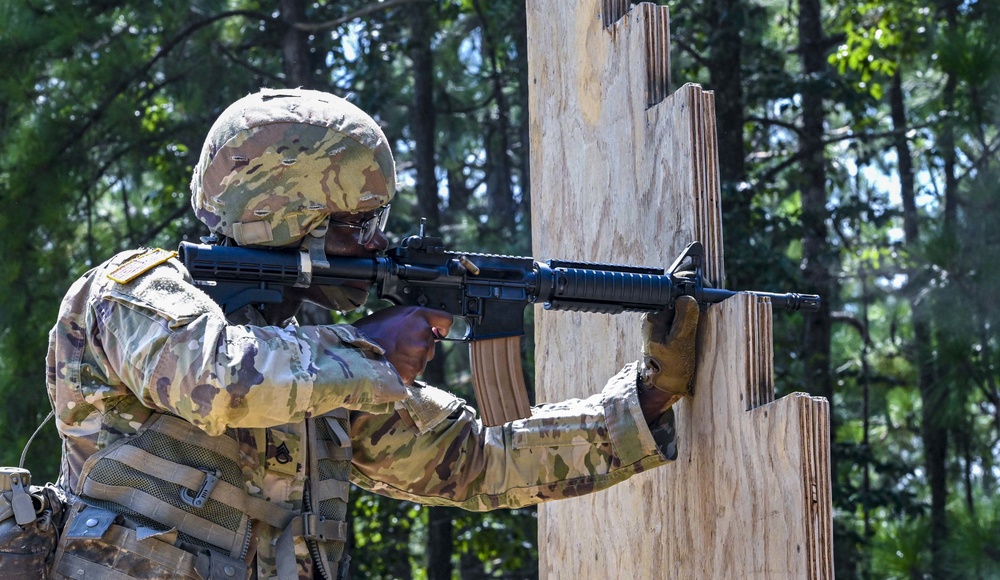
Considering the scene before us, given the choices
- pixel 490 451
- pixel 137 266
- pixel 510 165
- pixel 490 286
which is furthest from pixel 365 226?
pixel 510 165

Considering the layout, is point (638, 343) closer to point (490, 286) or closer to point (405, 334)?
point (490, 286)

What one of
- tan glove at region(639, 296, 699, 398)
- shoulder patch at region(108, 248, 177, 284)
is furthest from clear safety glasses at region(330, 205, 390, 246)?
tan glove at region(639, 296, 699, 398)

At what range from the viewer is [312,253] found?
3.06 metres

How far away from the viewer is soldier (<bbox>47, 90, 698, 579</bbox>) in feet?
9.02

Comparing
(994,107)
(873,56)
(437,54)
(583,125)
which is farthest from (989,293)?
(437,54)

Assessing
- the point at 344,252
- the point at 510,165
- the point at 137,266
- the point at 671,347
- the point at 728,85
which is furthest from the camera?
the point at 510,165

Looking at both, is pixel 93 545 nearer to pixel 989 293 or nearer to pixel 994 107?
pixel 989 293

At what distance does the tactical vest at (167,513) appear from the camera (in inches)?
113

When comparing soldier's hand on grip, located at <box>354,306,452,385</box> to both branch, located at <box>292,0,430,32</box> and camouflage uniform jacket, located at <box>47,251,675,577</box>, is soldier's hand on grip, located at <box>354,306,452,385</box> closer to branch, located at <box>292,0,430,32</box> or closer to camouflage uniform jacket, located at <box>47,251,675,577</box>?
camouflage uniform jacket, located at <box>47,251,675,577</box>

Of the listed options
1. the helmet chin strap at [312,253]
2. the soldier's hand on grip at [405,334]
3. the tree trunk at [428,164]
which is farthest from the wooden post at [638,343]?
the tree trunk at [428,164]

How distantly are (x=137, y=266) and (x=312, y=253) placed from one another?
0.43m

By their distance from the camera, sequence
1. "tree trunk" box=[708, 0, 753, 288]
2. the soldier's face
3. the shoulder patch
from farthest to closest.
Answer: "tree trunk" box=[708, 0, 753, 288] < the soldier's face < the shoulder patch

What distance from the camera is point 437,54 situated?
469 inches

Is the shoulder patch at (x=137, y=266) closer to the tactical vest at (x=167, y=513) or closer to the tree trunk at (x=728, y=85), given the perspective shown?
the tactical vest at (x=167, y=513)
